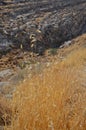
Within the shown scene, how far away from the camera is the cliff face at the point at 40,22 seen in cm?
1359

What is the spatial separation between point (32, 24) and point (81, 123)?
1174 cm

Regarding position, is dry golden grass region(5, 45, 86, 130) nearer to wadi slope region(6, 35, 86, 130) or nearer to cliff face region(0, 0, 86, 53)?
wadi slope region(6, 35, 86, 130)

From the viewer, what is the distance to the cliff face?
1359 centimetres

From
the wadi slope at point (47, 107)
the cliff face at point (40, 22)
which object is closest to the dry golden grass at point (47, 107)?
the wadi slope at point (47, 107)

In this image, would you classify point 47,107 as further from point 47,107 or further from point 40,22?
point 40,22

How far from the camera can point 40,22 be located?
1477 centimetres

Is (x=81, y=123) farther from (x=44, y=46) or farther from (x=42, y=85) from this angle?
(x=44, y=46)

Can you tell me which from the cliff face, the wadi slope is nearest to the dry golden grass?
the wadi slope

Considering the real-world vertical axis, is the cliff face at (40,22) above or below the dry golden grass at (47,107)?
below

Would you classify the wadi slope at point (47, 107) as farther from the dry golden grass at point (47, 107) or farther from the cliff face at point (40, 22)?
the cliff face at point (40, 22)

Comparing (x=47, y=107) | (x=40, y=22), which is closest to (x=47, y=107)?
(x=47, y=107)

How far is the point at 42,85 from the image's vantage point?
144 inches

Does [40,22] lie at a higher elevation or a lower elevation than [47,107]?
lower

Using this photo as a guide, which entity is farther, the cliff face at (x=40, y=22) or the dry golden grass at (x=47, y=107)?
the cliff face at (x=40, y=22)
